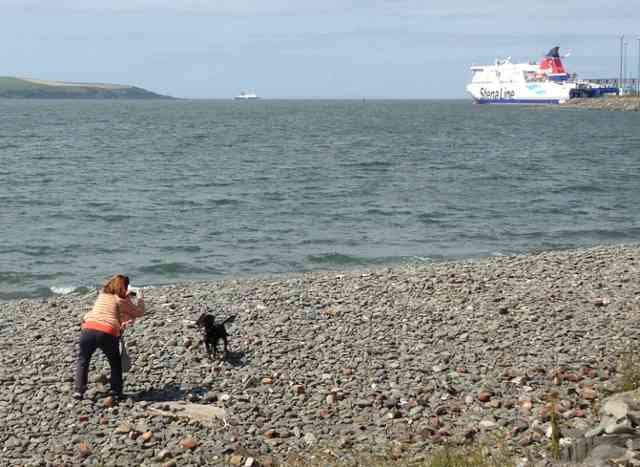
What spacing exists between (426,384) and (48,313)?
20.8 ft

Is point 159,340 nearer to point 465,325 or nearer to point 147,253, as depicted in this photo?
point 465,325

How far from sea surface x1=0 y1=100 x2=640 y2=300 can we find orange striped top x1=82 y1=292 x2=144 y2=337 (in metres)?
→ 7.96

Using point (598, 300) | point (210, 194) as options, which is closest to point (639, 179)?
point (210, 194)

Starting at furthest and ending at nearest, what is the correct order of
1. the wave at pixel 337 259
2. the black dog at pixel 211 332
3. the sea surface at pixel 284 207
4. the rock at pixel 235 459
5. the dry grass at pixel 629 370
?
1. the sea surface at pixel 284 207
2. the wave at pixel 337 259
3. the black dog at pixel 211 332
4. the dry grass at pixel 629 370
5. the rock at pixel 235 459

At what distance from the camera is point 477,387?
9250 millimetres

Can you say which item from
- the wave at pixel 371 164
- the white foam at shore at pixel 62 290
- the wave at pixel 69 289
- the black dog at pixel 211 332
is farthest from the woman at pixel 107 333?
the wave at pixel 371 164

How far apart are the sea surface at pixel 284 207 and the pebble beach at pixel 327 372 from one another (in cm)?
583

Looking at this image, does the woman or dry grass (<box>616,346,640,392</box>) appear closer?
dry grass (<box>616,346,640,392</box>)

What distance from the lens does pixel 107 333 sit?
9.07 m

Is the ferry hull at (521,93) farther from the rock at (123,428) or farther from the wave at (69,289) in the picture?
the rock at (123,428)

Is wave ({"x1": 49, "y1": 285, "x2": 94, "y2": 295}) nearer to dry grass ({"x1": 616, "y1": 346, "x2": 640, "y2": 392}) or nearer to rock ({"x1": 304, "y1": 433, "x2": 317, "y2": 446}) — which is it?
rock ({"x1": 304, "y1": 433, "x2": 317, "y2": 446})

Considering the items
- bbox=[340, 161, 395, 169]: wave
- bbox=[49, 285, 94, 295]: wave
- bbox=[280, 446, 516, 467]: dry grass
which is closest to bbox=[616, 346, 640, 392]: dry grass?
bbox=[280, 446, 516, 467]: dry grass

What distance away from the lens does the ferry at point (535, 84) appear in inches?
5881

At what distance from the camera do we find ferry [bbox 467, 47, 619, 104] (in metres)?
149
